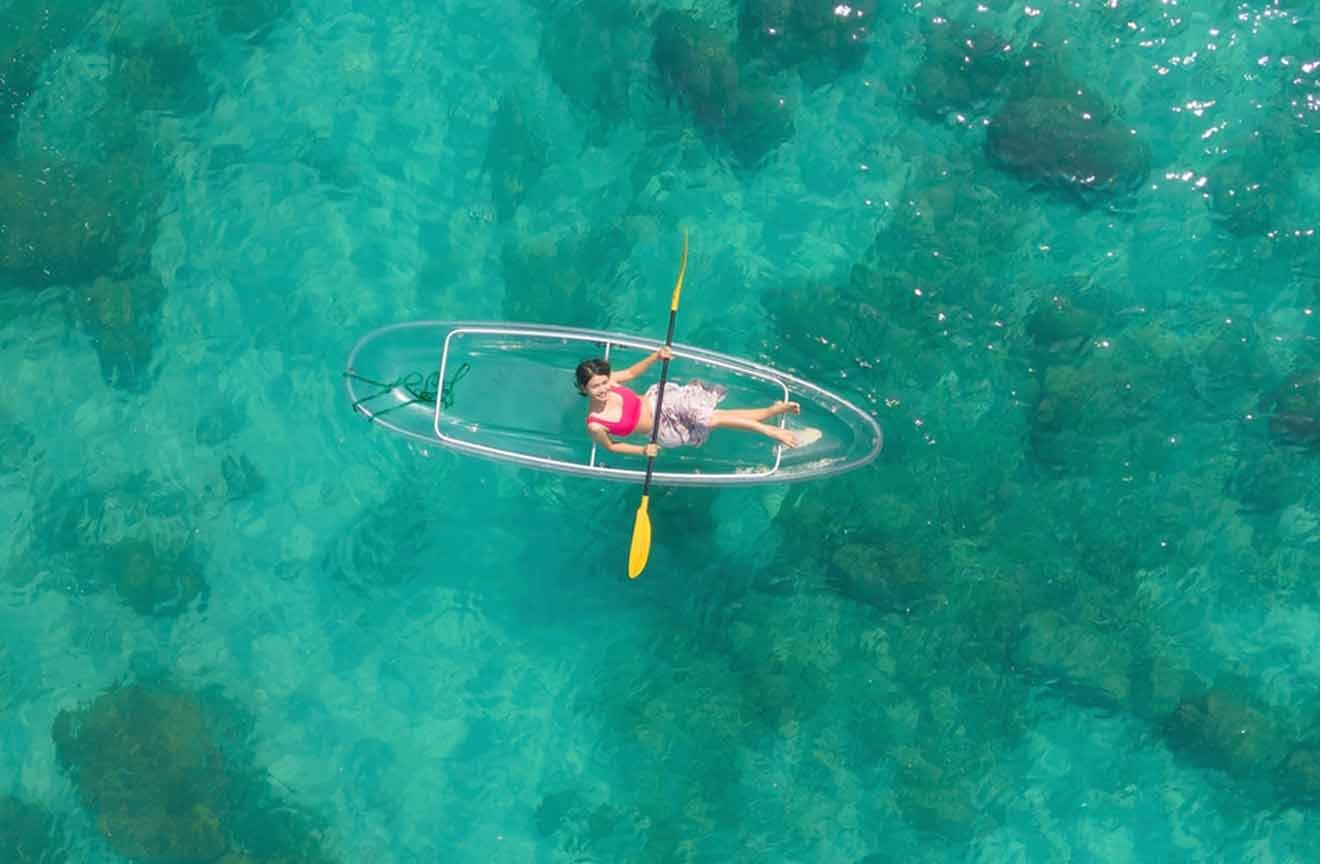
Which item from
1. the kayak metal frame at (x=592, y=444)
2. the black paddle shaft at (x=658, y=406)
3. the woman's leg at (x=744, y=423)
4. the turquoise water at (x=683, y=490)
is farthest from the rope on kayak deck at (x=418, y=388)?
the woman's leg at (x=744, y=423)

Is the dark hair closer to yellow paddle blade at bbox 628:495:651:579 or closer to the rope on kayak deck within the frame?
yellow paddle blade at bbox 628:495:651:579

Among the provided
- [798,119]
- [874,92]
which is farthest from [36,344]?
[874,92]

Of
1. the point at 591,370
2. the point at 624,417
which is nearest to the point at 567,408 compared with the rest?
the point at 624,417

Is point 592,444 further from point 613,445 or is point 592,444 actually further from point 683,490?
point 683,490

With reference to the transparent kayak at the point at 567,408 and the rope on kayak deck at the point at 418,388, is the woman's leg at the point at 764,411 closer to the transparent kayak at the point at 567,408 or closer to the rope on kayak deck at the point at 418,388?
the transparent kayak at the point at 567,408

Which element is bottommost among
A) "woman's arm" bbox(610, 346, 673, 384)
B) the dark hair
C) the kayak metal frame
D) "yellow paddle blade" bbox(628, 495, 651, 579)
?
"yellow paddle blade" bbox(628, 495, 651, 579)

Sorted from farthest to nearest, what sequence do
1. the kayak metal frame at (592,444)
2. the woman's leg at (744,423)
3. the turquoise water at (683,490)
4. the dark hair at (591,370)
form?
the turquoise water at (683,490) < the kayak metal frame at (592,444) < the woman's leg at (744,423) < the dark hair at (591,370)

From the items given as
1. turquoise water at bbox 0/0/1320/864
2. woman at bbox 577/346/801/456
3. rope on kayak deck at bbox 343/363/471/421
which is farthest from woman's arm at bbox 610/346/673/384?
rope on kayak deck at bbox 343/363/471/421
